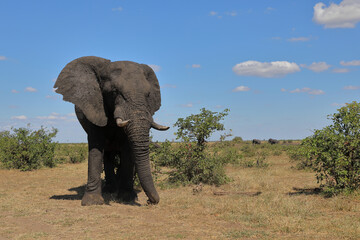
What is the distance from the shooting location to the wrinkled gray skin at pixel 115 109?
832 cm

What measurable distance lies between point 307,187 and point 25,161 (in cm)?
1347

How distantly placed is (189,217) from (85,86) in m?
4.06

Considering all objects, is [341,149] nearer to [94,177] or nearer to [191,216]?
[191,216]

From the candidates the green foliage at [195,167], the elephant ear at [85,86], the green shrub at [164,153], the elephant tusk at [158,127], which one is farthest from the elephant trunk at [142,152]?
the green shrub at [164,153]

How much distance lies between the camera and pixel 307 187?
40.8ft

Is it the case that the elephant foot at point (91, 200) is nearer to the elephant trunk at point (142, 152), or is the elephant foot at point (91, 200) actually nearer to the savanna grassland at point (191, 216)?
the savanna grassland at point (191, 216)

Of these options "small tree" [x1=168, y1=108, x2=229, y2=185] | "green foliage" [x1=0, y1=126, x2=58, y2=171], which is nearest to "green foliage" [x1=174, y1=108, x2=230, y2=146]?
"small tree" [x1=168, y1=108, x2=229, y2=185]

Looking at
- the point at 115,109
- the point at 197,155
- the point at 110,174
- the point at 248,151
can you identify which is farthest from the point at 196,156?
the point at 248,151

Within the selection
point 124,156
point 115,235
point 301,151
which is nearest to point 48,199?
point 124,156

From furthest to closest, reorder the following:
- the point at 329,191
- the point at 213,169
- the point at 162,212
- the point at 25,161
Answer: the point at 25,161
the point at 213,169
the point at 329,191
the point at 162,212

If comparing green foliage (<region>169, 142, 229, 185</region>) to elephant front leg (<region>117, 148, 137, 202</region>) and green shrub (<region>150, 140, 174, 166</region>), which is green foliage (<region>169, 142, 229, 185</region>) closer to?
green shrub (<region>150, 140, 174, 166</region>)

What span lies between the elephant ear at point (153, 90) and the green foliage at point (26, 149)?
→ 1108 cm

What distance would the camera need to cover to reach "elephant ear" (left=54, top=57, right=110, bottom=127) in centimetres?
930

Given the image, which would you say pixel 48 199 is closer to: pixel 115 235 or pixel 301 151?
pixel 115 235
